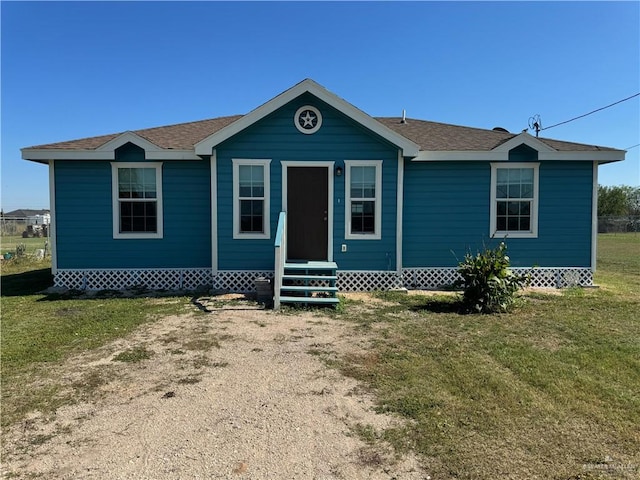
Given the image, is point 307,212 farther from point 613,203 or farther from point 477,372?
point 613,203

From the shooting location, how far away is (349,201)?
8.84 meters

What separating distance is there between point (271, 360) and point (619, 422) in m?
3.29

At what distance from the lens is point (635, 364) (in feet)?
14.8

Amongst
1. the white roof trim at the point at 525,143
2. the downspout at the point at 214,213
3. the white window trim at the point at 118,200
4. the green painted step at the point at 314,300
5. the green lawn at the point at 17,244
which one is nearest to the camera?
the green painted step at the point at 314,300

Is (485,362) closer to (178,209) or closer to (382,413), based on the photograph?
(382,413)

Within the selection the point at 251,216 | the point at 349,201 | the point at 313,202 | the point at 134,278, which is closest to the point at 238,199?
the point at 251,216

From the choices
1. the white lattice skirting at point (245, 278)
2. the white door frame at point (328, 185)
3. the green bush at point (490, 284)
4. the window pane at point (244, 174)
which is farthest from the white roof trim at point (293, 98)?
the green bush at point (490, 284)

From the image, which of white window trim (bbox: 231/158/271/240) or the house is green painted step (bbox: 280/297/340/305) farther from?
white window trim (bbox: 231/158/271/240)

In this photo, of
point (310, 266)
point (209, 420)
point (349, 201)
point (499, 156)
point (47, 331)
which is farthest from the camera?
point (499, 156)

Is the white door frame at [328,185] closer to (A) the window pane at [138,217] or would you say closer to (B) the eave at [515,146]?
(B) the eave at [515,146]

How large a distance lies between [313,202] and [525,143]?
15.7 feet

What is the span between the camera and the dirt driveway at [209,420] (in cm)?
269

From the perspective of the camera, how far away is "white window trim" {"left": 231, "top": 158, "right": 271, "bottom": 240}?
869 cm

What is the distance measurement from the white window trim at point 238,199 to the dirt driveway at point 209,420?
3656 millimetres
